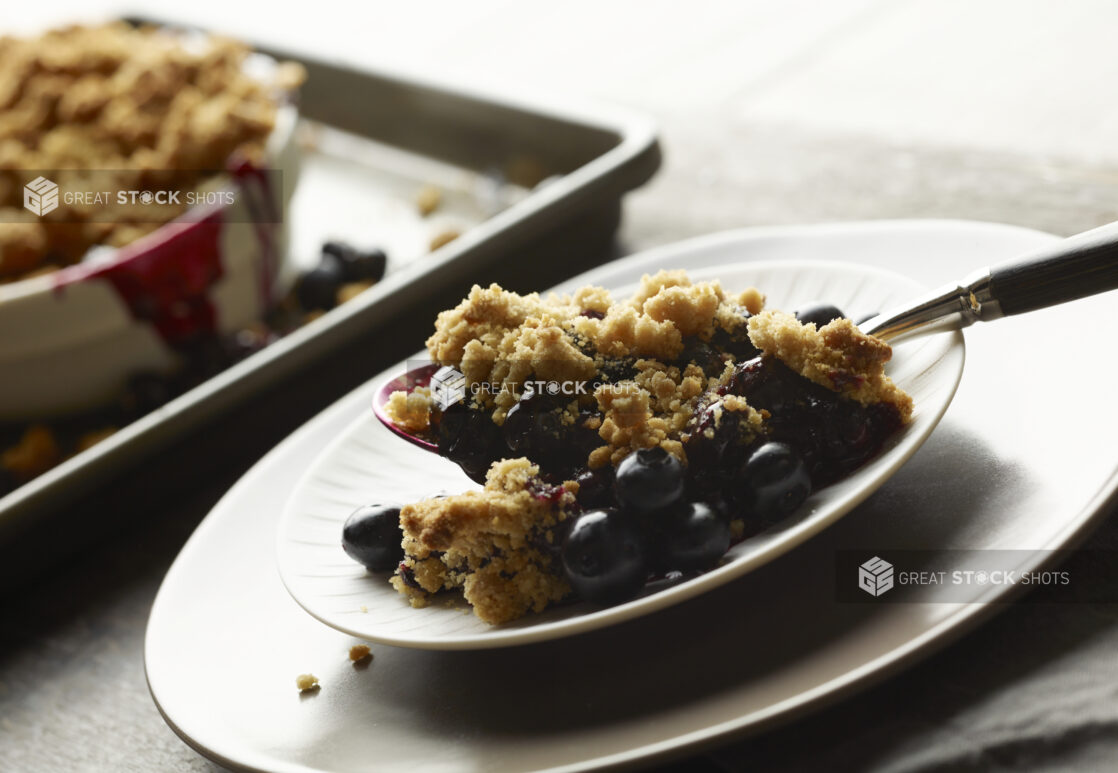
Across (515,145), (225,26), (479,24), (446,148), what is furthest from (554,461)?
(479,24)

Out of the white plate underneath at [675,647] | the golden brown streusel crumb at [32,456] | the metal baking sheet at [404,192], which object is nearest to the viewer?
the white plate underneath at [675,647]

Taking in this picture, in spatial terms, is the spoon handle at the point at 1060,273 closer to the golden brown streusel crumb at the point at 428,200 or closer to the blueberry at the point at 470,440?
the blueberry at the point at 470,440

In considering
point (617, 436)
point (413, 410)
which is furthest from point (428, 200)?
point (617, 436)

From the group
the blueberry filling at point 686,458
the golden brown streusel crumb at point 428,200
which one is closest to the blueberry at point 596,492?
the blueberry filling at point 686,458

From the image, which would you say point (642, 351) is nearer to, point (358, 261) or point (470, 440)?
point (470, 440)

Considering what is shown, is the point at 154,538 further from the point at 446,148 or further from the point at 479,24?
the point at 479,24
